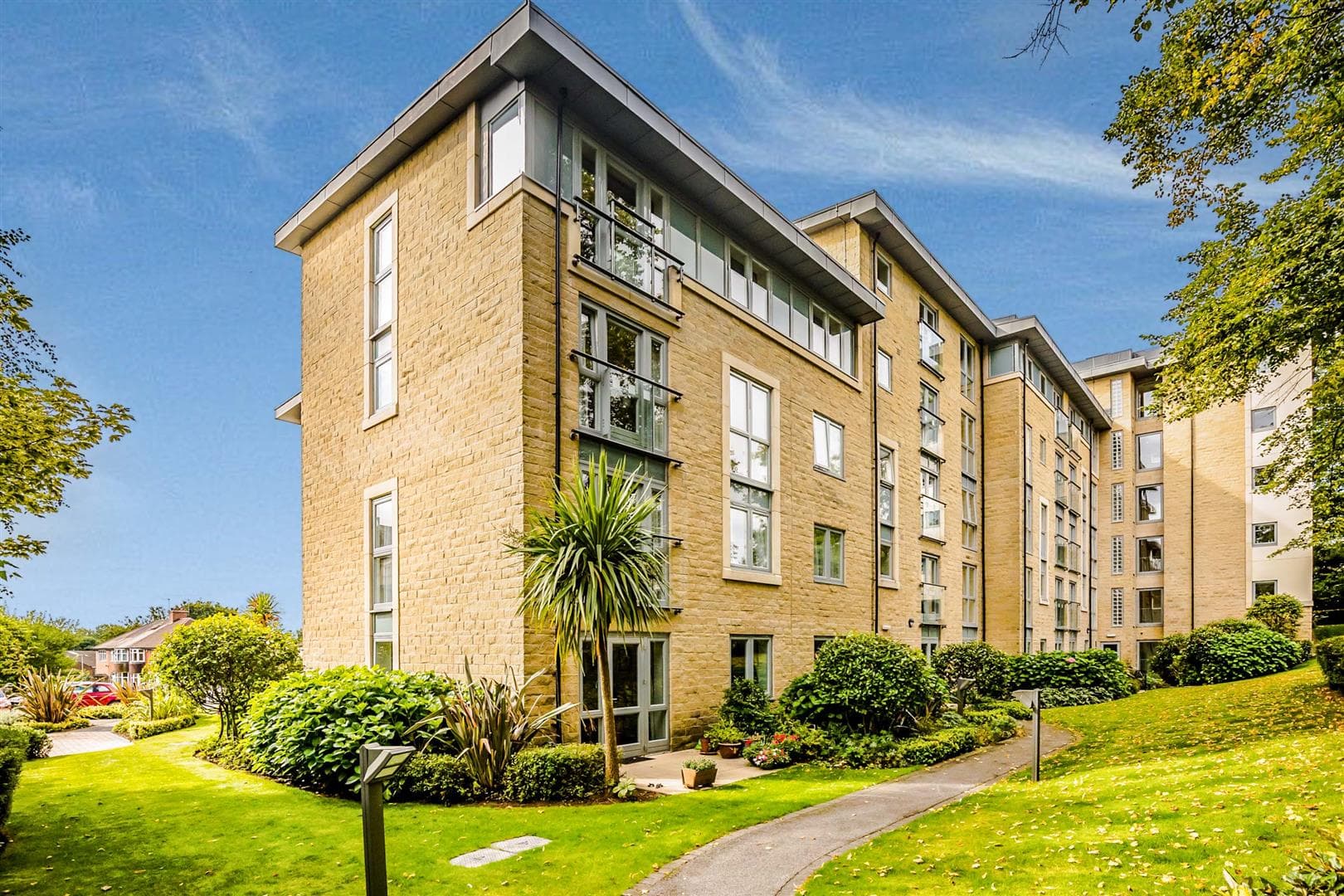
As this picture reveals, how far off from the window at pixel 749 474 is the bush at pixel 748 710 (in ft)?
7.44

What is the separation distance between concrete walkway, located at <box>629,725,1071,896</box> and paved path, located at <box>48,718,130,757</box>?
1304cm

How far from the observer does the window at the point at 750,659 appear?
586 inches

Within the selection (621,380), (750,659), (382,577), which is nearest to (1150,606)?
(750,659)

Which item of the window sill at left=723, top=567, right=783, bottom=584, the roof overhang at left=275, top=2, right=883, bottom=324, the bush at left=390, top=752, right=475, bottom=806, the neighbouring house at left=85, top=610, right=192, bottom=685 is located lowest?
the neighbouring house at left=85, top=610, right=192, bottom=685

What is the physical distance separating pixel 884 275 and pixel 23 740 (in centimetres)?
2004

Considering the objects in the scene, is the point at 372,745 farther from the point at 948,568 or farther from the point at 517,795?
the point at 948,568

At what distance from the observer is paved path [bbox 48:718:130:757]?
14.9 m

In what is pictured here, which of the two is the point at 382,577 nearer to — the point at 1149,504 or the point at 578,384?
the point at 578,384

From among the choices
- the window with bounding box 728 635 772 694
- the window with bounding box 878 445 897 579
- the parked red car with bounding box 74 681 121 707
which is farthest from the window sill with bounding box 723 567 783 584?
the parked red car with bounding box 74 681 121 707

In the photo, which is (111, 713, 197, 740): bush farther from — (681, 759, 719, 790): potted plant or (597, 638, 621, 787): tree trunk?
(681, 759, 719, 790): potted plant

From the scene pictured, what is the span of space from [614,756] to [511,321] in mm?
5985

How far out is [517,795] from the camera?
363 inches

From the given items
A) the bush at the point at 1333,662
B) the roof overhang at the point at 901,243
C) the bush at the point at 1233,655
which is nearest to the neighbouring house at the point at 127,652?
the roof overhang at the point at 901,243

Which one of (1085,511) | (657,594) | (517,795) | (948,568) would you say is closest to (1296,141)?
(657,594)
